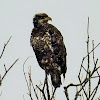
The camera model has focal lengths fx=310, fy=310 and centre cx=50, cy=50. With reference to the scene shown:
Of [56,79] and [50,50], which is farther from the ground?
[50,50]

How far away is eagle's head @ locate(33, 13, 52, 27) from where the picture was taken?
8.54 meters

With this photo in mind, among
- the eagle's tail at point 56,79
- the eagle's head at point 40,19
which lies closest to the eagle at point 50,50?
the eagle's tail at point 56,79

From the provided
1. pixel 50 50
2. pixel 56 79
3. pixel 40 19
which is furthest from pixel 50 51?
pixel 40 19

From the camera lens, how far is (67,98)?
17.1ft

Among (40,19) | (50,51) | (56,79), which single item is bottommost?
(56,79)

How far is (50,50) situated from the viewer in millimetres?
7707

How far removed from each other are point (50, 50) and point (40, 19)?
4.27ft

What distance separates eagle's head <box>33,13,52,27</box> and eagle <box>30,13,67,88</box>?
1.01ft

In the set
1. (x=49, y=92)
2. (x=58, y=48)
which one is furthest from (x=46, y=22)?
(x=49, y=92)

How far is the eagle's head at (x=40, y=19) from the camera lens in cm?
854

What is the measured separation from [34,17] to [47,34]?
3.60 ft

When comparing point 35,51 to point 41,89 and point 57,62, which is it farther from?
point 41,89

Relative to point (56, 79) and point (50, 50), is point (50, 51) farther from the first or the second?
point (56, 79)

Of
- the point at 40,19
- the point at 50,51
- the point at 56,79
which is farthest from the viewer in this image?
the point at 40,19
